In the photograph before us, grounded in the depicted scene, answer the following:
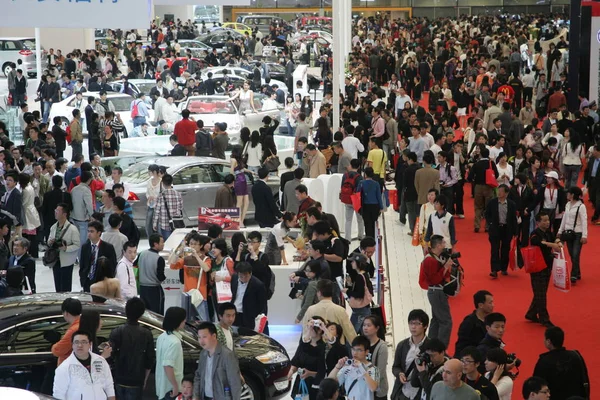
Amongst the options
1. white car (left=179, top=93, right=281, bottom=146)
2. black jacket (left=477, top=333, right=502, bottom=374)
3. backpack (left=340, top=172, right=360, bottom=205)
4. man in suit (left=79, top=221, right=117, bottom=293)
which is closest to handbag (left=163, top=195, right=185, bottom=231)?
backpack (left=340, top=172, right=360, bottom=205)

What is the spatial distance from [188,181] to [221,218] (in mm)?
2843

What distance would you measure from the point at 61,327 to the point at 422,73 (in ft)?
85.3

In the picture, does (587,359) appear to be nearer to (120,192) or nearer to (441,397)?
(441,397)

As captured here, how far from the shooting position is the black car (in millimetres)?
8766

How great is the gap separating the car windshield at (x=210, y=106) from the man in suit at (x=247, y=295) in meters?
15.0

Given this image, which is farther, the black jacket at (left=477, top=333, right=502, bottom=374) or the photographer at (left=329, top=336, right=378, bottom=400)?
the black jacket at (left=477, top=333, right=502, bottom=374)

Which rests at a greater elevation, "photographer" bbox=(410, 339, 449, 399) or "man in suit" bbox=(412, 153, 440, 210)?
"man in suit" bbox=(412, 153, 440, 210)

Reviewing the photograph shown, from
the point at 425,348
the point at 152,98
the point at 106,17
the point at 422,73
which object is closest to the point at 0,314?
the point at 106,17

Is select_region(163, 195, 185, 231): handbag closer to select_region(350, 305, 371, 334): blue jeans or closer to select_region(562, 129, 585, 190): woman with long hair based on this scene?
select_region(350, 305, 371, 334): blue jeans

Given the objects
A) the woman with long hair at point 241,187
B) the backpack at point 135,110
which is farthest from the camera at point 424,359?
the backpack at point 135,110

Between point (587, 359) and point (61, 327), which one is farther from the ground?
point (61, 327)

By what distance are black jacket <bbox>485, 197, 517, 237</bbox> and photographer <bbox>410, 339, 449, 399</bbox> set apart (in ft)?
20.9

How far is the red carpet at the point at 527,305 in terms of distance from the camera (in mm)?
11688

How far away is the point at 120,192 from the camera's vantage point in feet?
46.8
